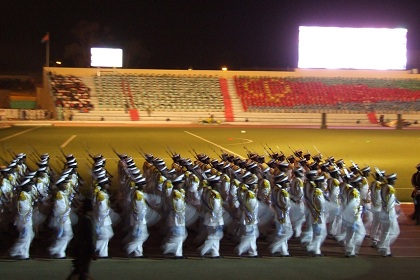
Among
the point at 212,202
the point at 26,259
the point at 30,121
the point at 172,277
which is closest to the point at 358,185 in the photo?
the point at 212,202

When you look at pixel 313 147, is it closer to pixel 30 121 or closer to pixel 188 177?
pixel 188 177

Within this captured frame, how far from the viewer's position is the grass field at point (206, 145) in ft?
82.3

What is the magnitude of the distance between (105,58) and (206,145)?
103ft

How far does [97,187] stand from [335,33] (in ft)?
162

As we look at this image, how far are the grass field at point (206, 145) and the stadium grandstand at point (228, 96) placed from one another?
1107 centimetres

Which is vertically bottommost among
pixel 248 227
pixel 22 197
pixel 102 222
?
pixel 248 227

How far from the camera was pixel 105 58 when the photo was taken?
60000 mm

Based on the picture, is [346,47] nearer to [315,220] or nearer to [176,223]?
[315,220]

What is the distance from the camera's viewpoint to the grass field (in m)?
25.1

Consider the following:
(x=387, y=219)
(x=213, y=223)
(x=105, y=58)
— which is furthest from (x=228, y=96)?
(x=213, y=223)

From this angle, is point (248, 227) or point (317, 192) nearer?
point (248, 227)

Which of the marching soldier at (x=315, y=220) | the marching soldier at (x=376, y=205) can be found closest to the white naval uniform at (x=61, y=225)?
the marching soldier at (x=315, y=220)

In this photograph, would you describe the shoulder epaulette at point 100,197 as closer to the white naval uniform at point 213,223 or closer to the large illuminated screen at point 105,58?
the white naval uniform at point 213,223

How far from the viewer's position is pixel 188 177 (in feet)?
39.9
